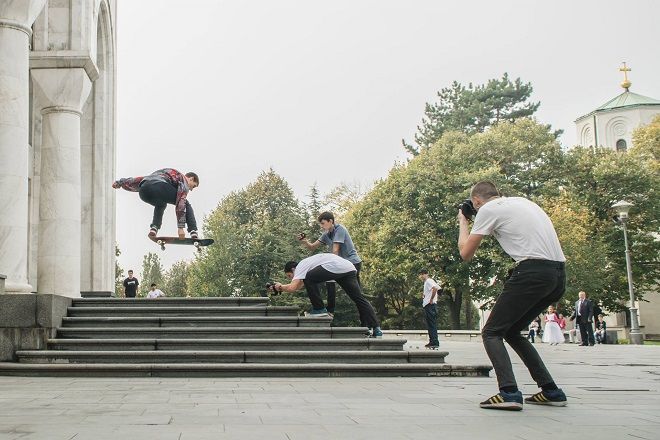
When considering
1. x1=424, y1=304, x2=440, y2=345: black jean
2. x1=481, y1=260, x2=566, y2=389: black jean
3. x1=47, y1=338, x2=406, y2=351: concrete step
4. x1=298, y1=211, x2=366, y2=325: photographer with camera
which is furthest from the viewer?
x1=424, y1=304, x2=440, y2=345: black jean

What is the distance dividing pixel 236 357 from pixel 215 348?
2.72 feet

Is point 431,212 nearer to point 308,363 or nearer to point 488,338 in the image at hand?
point 308,363

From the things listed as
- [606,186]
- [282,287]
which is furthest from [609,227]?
[282,287]

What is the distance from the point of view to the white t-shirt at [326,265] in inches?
493

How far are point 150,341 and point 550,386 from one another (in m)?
6.65

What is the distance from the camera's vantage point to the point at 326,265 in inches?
494

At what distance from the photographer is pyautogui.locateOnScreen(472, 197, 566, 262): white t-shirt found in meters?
6.82

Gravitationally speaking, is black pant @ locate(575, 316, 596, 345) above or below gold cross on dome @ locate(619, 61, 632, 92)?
below

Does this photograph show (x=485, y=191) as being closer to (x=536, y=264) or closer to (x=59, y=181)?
(x=536, y=264)

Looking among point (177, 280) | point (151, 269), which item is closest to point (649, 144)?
point (177, 280)

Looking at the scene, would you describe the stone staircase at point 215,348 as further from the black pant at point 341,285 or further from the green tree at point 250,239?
the green tree at point 250,239

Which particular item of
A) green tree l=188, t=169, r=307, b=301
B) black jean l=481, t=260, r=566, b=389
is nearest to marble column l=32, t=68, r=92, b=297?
black jean l=481, t=260, r=566, b=389

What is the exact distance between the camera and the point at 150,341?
1174 centimetres

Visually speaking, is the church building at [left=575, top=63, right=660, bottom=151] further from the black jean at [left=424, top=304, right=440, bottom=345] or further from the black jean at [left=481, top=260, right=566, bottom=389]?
the black jean at [left=481, top=260, right=566, bottom=389]
